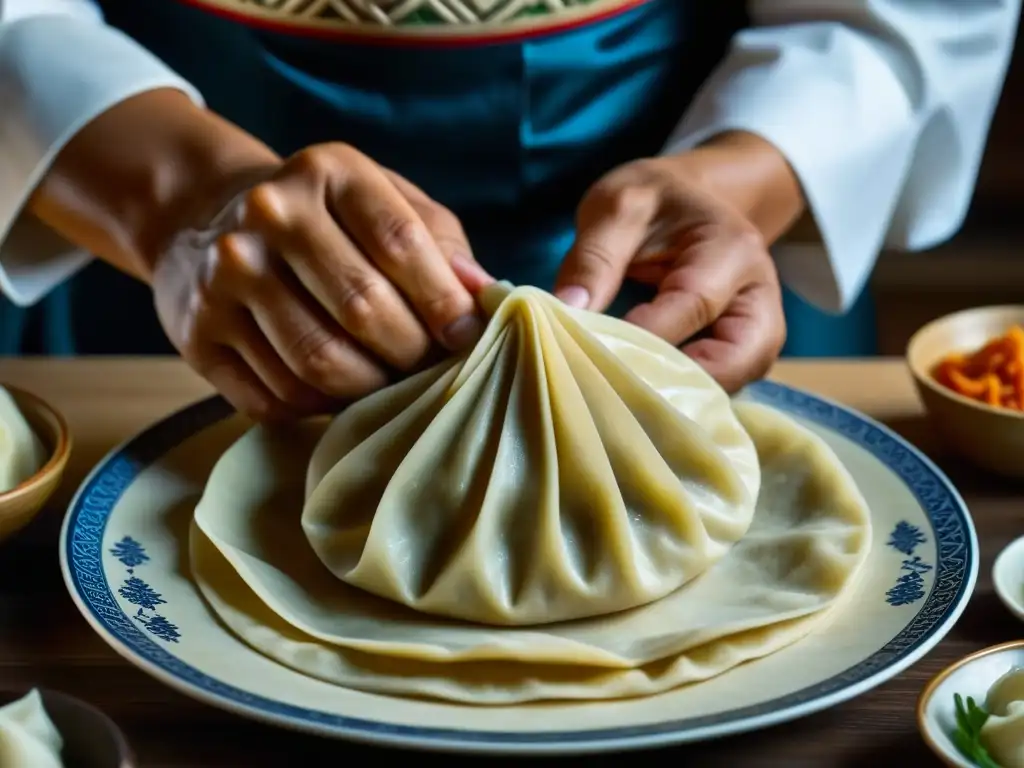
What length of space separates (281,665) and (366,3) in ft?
3.28

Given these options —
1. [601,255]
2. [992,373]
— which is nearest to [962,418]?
[992,373]

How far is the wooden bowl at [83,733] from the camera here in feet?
2.92

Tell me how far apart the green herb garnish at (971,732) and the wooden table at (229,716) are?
0.26 feet

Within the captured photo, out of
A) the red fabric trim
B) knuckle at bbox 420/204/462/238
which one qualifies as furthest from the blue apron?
knuckle at bbox 420/204/462/238

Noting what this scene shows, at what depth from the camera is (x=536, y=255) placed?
1.94m

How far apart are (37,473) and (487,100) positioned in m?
0.86

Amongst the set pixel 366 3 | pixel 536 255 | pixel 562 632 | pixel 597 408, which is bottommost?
pixel 536 255

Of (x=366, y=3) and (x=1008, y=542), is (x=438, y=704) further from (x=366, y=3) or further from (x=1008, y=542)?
(x=366, y=3)

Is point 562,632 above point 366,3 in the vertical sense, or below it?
below

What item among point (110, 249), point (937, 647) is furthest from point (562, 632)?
point (110, 249)

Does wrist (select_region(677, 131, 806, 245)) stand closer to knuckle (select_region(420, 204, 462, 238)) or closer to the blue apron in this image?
the blue apron

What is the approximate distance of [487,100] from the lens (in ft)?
5.96

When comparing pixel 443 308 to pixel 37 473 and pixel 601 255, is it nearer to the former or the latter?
pixel 601 255

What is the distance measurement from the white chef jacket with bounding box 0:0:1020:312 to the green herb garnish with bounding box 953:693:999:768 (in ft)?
3.37
